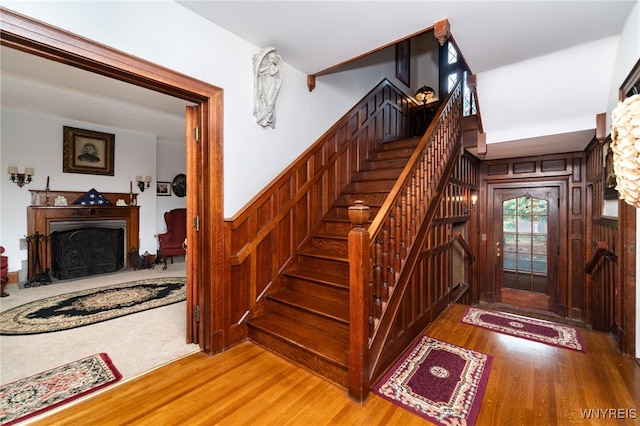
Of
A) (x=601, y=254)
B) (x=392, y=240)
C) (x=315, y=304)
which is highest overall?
(x=392, y=240)

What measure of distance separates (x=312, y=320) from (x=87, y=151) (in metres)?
5.42

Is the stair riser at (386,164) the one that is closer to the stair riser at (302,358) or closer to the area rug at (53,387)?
the stair riser at (302,358)

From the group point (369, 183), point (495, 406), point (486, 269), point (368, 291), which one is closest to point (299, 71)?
point (369, 183)

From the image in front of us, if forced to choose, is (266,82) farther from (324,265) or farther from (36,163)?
(36,163)

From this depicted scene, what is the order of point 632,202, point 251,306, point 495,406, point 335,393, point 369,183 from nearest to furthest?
point 632,202 < point 495,406 < point 335,393 < point 251,306 < point 369,183

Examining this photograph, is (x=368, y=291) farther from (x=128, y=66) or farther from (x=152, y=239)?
(x=152, y=239)

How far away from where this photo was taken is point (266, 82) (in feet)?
8.54

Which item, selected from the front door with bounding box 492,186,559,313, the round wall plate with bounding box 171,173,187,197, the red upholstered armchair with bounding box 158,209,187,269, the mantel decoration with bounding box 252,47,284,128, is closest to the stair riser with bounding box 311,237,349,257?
the mantel decoration with bounding box 252,47,284,128

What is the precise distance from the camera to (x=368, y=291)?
71.4 inches

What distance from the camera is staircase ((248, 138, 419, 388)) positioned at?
204 cm

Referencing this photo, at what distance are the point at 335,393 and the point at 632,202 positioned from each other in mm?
1770

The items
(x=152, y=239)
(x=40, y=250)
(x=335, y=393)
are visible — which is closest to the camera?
(x=335, y=393)

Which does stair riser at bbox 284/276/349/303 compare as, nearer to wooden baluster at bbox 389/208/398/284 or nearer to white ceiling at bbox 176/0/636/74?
wooden baluster at bbox 389/208/398/284

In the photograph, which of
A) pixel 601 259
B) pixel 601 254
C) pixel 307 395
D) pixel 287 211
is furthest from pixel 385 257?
pixel 601 259
